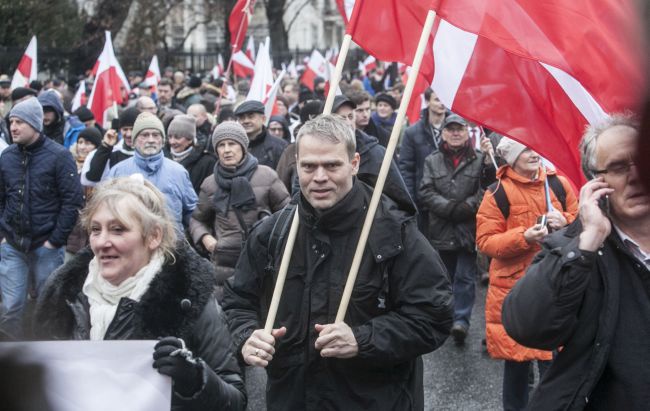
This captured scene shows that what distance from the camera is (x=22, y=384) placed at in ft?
2.53

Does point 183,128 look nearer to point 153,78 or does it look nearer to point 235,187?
point 235,187

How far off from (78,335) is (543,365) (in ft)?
11.0

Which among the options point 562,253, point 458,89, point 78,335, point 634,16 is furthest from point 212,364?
point 634,16

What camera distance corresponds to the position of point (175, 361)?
237 centimetres

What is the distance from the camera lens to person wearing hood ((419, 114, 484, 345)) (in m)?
7.57

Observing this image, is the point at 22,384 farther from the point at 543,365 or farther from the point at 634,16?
the point at 543,365

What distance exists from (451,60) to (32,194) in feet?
13.5

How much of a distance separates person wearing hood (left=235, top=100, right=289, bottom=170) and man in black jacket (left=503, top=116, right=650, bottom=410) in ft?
18.5

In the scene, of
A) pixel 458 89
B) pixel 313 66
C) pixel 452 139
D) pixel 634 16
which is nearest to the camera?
pixel 634 16

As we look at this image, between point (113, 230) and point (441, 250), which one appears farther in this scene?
point (441, 250)

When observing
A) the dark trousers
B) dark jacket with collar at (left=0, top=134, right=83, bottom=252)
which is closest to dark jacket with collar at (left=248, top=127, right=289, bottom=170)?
dark jacket with collar at (left=0, top=134, right=83, bottom=252)

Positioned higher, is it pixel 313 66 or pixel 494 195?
pixel 494 195

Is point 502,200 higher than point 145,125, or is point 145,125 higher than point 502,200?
point 502,200

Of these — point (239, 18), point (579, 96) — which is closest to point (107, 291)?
point (579, 96)
